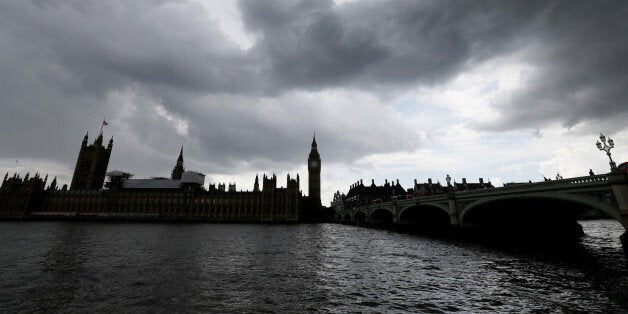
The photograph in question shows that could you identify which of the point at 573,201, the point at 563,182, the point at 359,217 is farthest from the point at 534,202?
the point at 359,217

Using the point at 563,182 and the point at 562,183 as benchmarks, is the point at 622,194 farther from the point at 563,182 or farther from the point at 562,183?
the point at 562,183

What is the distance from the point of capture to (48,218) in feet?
463

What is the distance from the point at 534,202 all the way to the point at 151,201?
163 meters

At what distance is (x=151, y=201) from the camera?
497 feet

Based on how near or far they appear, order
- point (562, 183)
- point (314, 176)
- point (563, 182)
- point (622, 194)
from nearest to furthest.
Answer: point (622, 194)
point (563, 182)
point (562, 183)
point (314, 176)

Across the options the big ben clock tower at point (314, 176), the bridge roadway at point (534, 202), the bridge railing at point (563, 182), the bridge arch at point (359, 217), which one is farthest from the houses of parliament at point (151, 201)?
the bridge railing at point (563, 182)

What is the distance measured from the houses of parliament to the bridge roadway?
8655 cm

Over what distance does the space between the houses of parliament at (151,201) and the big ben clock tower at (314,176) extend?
22.8 m

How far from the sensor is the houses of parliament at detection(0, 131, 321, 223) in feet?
478

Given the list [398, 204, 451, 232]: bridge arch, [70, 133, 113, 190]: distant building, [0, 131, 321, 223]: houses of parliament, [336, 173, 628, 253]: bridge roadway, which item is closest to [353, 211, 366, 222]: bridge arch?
[0, 131, 321, 223]: houses of parliament

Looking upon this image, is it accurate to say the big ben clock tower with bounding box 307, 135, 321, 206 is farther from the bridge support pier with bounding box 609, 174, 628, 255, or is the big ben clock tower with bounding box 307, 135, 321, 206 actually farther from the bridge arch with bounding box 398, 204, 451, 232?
the bridge support pier with bounding box 609, 174, 628, 255

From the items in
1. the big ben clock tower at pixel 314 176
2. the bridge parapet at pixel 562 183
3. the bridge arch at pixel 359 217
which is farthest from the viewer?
the big ben clock tower at pixel 314 176

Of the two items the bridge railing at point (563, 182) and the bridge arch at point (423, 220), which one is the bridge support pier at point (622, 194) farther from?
the bridge arch at point (423, 220)

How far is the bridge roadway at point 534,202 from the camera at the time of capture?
2453 centimetres
